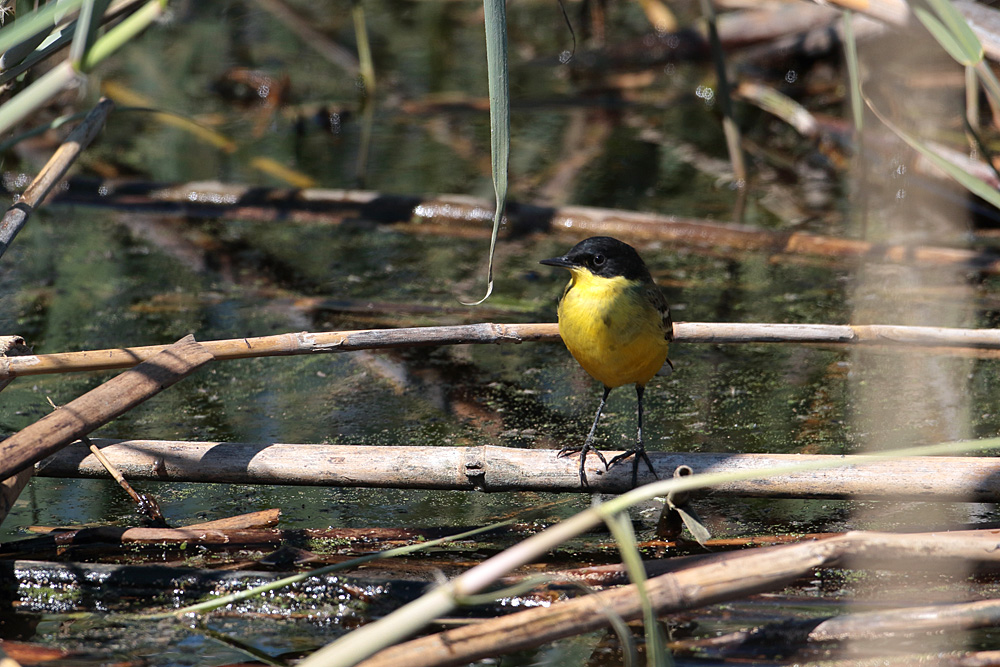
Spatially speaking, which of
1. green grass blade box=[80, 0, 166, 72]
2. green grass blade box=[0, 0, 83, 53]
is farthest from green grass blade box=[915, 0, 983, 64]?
green grass blade box=[0, 0, 83, 53]

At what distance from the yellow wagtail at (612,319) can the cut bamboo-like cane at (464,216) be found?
2.84m

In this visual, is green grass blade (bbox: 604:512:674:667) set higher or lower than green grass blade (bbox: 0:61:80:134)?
lower

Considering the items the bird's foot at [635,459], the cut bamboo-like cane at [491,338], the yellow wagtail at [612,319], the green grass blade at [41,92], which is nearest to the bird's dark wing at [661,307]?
the yellow wagtail at [612,319]

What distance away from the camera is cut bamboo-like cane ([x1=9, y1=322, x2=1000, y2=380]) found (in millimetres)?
3809

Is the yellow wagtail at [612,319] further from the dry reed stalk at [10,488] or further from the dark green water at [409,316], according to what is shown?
the dry reed stalk at [10,488]

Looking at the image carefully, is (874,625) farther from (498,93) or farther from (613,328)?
(498,93)

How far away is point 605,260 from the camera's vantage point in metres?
4.01

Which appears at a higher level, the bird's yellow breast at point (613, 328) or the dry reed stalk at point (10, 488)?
the bird's yellow breast at point (613, 328)

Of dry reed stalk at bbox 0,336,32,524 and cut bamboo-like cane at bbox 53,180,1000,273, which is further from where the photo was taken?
cut bamboo-like cane at bbox 53,180,1000,273

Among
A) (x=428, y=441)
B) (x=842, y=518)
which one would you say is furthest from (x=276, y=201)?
(x=842, y=518)

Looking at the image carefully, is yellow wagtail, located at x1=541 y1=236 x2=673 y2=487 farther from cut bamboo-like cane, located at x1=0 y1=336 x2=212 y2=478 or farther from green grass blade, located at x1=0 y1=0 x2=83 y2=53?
green grass blade, located at x1=0 y1=0 x2=83 y2=53

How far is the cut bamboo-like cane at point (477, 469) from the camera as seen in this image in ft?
11.3

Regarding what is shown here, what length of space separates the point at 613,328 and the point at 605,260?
36cm

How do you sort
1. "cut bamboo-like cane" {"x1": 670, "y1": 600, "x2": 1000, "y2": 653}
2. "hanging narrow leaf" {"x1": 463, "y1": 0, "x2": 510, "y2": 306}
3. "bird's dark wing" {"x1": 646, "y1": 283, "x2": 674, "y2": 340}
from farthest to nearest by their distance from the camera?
1. "bird's dark wing" {"x1": 646, "y1": 283, "x2": 674, "y2": 340}
2. "cut bamboo-like cane" {"x1": 670, "y1": 600, "x2": 1000, "y2": 653}
3. "hanging narrow leaf" {"x1": 463, "y1": 0, "x2": 510, "y2": 306}
